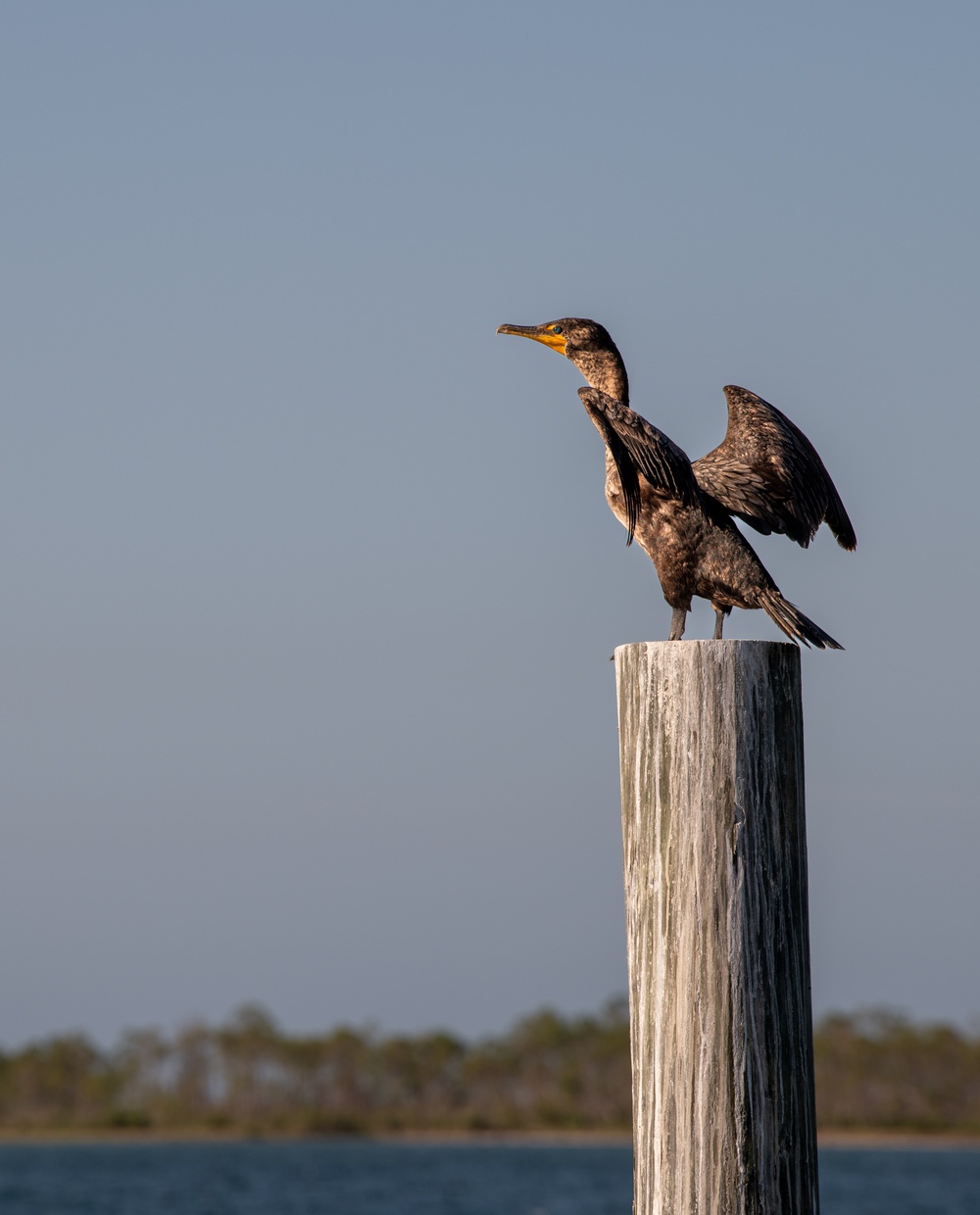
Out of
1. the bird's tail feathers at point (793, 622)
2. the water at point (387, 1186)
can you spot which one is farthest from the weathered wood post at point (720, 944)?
the water at point (387, 1186)

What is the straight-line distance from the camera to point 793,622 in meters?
5.75

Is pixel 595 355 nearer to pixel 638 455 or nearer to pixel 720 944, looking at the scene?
pixel 638 455

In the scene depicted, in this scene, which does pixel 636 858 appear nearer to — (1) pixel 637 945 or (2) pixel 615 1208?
(1) pixel 637 945

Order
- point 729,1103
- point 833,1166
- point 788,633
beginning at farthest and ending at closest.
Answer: point 833,1166 → point 788,633 → point 729,1103

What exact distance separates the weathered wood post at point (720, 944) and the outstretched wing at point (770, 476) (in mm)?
1917

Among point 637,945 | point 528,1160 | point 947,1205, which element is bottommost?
point 528,1160

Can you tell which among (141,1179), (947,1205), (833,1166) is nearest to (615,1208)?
(947,1205)

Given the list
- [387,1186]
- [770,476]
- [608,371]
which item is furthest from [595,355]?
[387,1186]

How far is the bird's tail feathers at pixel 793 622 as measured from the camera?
5.54m

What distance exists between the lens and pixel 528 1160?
14262 cm

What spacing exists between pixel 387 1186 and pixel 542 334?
90226mm

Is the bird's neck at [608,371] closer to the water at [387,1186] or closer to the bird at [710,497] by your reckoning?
the bird at [710,497]

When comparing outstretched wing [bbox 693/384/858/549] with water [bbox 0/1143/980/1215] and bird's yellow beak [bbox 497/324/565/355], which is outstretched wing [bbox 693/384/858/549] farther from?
water [bbox 0/1143/980/1215]

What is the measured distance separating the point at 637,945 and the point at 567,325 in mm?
3281
